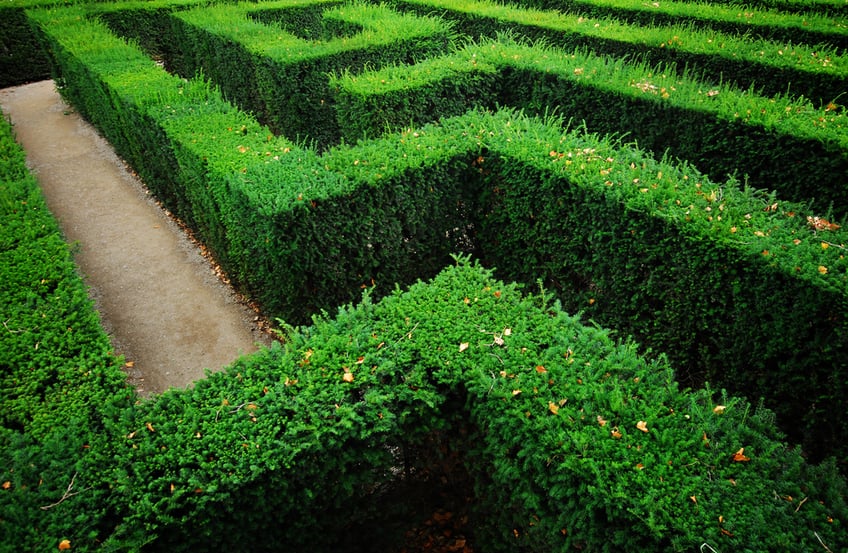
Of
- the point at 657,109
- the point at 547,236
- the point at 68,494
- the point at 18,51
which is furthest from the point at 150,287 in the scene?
the point at 18,51

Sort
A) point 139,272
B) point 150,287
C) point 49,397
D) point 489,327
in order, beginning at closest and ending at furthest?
Result: point 49,397 < point 489,327 < point 150,287 < point 139,272

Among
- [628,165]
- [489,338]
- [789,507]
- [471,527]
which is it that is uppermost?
[628,165]

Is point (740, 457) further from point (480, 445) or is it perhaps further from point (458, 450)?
point (458, 450)

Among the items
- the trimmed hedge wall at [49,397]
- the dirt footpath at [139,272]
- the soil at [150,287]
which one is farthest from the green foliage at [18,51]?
the trimmed hedge wall at [49,397]

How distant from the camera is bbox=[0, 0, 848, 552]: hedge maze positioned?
3.43 meters

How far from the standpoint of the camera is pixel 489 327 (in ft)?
15.2

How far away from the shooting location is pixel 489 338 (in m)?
4.52

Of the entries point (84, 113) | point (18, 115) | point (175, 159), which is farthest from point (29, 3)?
point (175, 159)

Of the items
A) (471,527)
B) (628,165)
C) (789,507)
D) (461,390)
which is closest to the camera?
(789,507)

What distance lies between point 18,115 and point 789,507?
1757cm

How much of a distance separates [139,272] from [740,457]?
826 centimetres

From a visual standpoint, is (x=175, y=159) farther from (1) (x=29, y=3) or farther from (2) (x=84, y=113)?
(1) (x=29, y=3)

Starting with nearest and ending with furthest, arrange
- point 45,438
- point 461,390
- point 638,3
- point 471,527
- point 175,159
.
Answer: point 45,438
point 461,390
point 471,527
point 175,159
point 638,3

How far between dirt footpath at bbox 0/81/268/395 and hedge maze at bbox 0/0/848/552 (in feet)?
1.69
